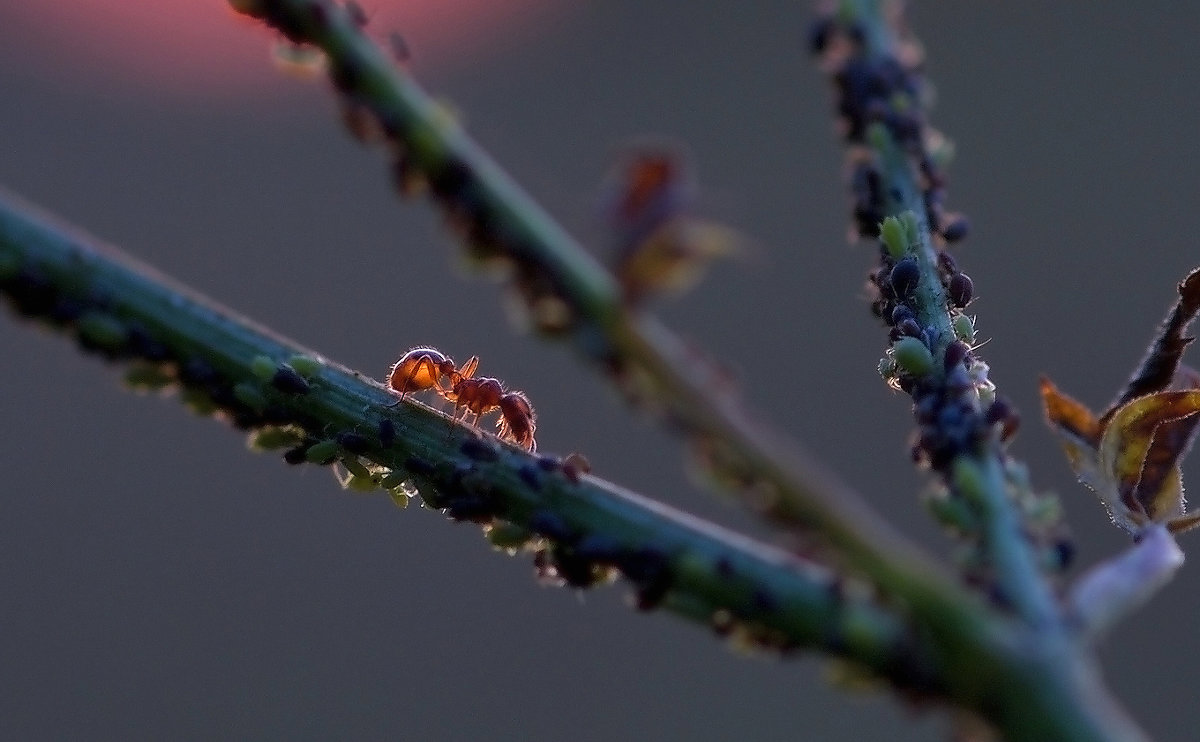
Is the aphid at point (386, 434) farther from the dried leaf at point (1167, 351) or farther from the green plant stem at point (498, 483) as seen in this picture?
the dried leaf at point (1167, 351)

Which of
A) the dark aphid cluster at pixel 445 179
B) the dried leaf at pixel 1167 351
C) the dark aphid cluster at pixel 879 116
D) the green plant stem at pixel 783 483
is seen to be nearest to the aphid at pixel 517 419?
the dark aphid cluster at pixel 879 116

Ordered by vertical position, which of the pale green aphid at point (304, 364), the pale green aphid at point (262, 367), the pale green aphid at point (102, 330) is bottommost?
the pale green aphid at point (102, 330)

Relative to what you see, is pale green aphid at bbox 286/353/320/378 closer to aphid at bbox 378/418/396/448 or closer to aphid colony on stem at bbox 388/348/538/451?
aphid at bbox 378/418/396/448

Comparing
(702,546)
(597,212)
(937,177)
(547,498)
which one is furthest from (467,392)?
(597,212)

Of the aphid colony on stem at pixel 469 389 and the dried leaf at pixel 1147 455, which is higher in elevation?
the aphid colony on stem at pixel 469 389

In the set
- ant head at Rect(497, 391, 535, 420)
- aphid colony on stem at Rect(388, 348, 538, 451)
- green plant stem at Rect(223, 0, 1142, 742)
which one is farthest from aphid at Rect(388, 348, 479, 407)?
green plant stem at Rect(223, 0, 1142, 742)

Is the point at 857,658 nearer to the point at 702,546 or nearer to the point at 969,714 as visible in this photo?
the point at 969,714

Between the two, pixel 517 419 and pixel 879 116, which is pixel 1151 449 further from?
pixel 517 419
